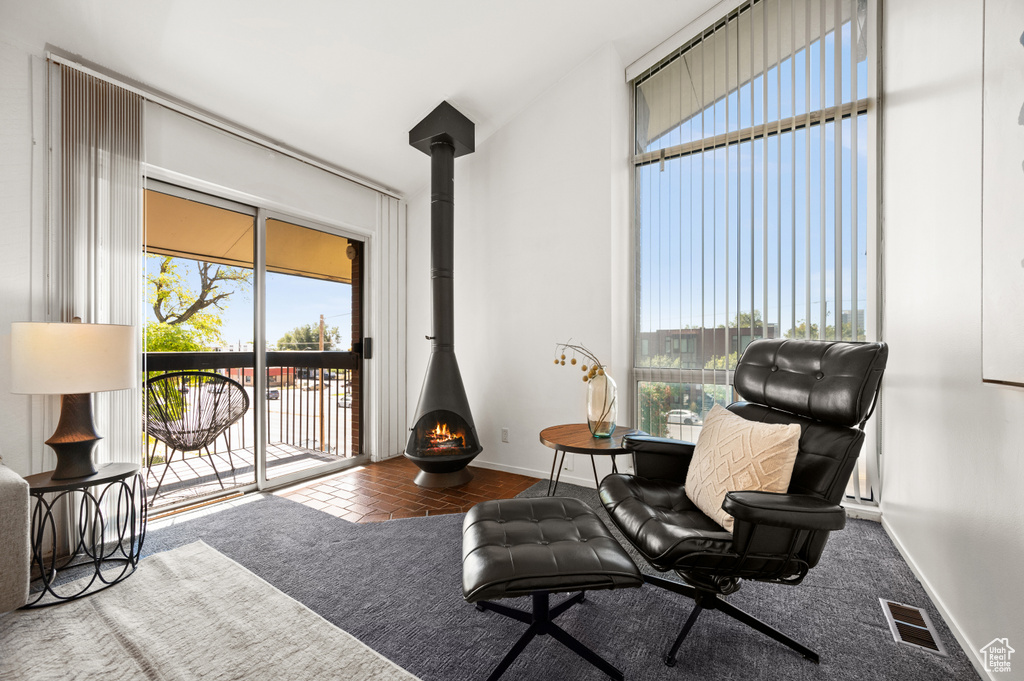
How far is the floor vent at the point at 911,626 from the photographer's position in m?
1.49

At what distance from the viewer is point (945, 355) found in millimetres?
1699

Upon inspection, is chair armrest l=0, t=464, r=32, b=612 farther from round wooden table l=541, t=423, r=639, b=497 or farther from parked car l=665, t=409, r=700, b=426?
parked car l=665, t=409, r=700, b=426

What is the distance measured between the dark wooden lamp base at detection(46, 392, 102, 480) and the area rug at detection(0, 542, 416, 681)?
521mm

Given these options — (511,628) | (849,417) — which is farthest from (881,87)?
(511,628)

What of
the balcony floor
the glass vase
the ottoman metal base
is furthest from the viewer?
the balcony floor

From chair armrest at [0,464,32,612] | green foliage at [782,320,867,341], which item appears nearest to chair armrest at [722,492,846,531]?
green foliage at [782,320,867,341]

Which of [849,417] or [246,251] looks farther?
[246,251]

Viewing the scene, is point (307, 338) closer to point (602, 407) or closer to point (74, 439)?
point (74, 439)

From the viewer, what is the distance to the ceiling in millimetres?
2133

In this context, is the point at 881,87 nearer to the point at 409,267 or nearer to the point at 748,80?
the point at 748,80

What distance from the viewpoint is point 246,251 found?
315 cm

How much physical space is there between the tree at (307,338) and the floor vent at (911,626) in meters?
3.71

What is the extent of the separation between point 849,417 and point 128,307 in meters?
3.36

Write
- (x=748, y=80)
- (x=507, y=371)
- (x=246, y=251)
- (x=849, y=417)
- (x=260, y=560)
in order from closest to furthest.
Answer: (x=849, y=417) → (x=260, y=560) → (x=748, y=80) → (x=246, y=251) → (x=507, y=371)
